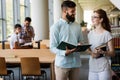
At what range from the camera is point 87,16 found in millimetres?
42562

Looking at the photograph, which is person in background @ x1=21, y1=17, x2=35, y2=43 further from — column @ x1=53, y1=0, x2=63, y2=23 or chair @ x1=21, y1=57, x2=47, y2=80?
column @ x1=53, y1=0, x2=63, y2=23

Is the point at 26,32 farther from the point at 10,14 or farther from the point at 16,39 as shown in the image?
the point at 10,14

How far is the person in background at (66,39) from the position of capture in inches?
132

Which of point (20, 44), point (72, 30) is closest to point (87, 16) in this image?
Answer: point (20, 44)

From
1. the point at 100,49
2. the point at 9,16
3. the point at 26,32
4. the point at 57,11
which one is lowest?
the point at 100,49

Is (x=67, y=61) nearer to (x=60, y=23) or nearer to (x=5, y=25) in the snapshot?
(x=60, y=23)

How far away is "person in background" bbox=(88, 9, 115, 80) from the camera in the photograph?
3.29 metres

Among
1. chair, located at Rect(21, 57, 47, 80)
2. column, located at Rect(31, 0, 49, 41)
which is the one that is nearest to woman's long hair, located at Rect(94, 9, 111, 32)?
chair, located at Rect(21, 57, 47, 80)

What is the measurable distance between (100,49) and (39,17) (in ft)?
29.1

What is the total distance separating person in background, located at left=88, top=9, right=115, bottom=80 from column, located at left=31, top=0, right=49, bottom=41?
8.71 metres

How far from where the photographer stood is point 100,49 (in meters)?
3.27

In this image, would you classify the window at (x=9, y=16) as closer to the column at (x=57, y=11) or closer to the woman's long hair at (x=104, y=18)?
the column at (x=57, y=11)

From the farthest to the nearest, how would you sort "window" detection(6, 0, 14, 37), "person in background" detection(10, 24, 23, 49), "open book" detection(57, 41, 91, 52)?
"window" detection(6, 0, 14, 37) → "person in background" detection(10, 24, 23, 49) → "open book" detection(57, 41, 91, 52)

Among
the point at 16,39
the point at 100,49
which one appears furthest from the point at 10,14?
the point at 100,49
